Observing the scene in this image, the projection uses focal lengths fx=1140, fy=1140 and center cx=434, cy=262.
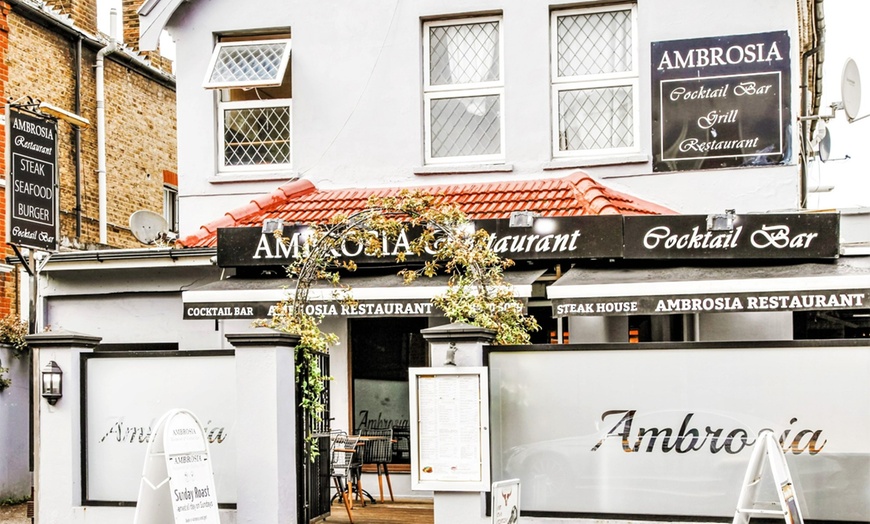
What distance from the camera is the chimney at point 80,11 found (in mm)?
19547

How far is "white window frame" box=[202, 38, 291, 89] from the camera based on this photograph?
47.0 feet

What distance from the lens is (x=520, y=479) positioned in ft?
31.2

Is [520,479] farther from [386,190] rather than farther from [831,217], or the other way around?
[386,190]

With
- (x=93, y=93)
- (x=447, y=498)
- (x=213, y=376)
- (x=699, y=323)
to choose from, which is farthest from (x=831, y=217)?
(x=93, y=93)

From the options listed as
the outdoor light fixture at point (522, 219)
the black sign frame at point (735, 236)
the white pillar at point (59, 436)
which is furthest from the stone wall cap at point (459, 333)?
the white pillar at point (59, 436)

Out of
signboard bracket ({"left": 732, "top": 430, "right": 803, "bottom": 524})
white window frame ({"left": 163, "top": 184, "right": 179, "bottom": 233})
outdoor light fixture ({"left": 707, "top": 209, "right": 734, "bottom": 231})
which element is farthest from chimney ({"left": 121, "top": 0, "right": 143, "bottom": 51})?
signboard bracket ({"left": 732, "top": 430, "right": 803, "bottom": 524})

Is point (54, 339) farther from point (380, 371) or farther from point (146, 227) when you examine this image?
point (146, 227)

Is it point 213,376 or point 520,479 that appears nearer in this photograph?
point 520,479

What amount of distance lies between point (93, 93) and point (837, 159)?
12587 millimetres

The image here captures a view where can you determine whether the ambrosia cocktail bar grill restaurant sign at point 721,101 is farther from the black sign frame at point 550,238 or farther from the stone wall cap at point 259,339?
the stone wall cap at point 259,339

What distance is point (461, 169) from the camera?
14250 millimetres

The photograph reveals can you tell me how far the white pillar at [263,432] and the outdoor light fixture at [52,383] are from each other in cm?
185

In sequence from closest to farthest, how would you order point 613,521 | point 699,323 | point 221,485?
point 613,521 < point 221,485 < point 699,323

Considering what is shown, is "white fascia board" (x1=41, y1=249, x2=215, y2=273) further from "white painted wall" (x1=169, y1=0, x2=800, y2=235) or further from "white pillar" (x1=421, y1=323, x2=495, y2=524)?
"white pillar" (x1=421, y1=323, x2=495, y2=524)
